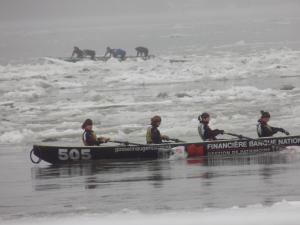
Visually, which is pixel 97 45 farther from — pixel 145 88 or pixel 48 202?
pixel 48 202

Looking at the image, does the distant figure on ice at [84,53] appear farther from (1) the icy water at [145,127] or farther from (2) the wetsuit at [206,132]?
(2) the wetsuit at [206,132]

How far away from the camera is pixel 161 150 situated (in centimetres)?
1798

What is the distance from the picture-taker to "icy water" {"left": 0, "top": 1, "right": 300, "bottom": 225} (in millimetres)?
12664

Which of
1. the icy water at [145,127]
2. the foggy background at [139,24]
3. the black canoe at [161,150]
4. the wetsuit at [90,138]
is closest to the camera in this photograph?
the icy water at [145,127]

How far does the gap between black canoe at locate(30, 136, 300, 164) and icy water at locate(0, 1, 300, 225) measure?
0.23 m

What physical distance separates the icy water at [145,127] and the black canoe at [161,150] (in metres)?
0.23

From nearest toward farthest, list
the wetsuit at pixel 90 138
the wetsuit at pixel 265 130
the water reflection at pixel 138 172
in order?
the water reflection at pixel 138 172, the wetsuit at pixel 90 138, the wetsuit at pixel 265 130

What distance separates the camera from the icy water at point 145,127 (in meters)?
12.7

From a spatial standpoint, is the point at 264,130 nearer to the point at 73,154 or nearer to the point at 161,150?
the point at 161,150

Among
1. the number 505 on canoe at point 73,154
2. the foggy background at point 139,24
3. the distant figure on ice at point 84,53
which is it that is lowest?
the number 505 on canoe at point 73,154

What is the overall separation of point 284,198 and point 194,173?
3426 millimetres

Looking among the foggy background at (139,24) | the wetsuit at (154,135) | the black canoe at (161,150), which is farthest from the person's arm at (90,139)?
the foggy background at (139,24)

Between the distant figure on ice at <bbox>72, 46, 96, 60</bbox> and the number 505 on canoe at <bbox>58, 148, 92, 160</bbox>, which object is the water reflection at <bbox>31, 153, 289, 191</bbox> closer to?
the number 505 on canoe at <bbox>58, 148, 92, 160</bbox>

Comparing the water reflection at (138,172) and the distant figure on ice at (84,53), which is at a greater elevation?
the distant figure on ice at (84,53)
